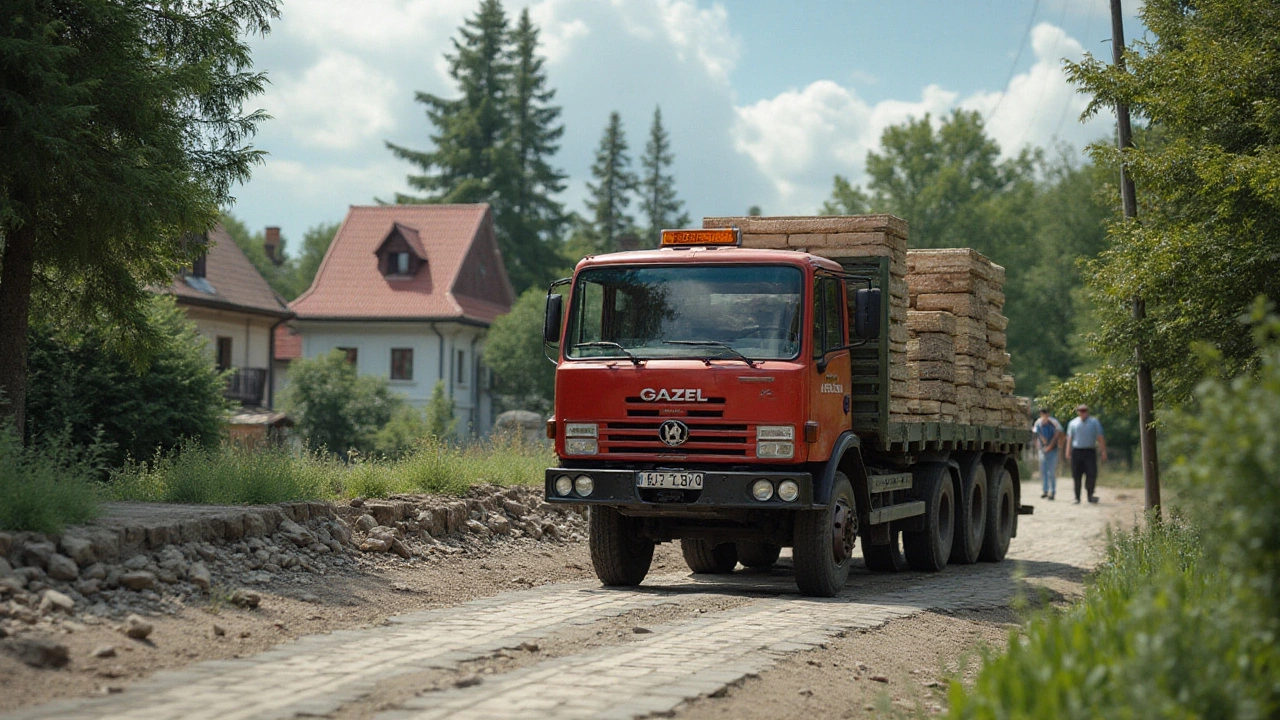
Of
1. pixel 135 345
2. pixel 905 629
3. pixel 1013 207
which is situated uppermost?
pixel 1013 207

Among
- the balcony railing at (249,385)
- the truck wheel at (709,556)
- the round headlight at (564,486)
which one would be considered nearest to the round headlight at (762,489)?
the round headlight at (564,486)

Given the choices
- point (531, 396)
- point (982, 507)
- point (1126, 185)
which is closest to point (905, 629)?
point (982, 507)

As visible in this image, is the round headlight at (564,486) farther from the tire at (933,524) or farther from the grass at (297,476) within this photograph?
the tire at (933,524)

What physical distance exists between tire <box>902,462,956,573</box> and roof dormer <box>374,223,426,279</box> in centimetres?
4048

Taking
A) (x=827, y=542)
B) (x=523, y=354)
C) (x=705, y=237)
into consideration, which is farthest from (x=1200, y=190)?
(x=523, y=354)

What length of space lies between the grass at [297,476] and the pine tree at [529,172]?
49.3 m

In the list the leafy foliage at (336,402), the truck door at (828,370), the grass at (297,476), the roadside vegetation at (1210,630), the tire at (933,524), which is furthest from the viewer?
the leafy foliage at (336,402)

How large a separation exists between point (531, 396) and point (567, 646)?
145 feet

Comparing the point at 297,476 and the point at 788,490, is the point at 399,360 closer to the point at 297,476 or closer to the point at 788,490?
the point at 297,476

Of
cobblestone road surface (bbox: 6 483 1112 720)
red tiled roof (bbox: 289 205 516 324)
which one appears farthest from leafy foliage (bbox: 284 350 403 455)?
cobblestone road surface (bbox: 6 483 1112 720)

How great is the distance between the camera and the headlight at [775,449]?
11.0 m

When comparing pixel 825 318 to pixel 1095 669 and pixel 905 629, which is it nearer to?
pixel 905 629

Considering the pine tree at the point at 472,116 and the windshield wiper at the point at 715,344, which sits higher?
the pine tree at the point at 472,116

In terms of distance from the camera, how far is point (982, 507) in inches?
650
